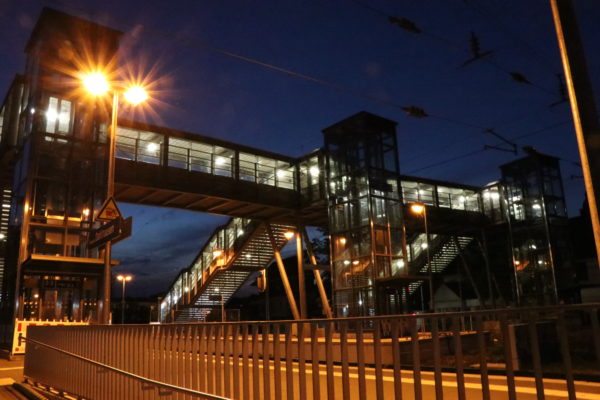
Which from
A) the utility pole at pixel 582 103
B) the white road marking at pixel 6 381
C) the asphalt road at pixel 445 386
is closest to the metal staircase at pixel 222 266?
the white road marking at pixel 6 381

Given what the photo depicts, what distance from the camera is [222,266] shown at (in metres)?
34.5

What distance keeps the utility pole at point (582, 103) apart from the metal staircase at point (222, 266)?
2485 centimetres

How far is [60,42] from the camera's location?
23750mm

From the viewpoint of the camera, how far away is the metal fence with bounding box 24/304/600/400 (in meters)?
4.92

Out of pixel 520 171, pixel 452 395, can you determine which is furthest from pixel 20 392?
pixel 520 171

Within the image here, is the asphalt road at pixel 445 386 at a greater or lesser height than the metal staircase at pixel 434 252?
lesser

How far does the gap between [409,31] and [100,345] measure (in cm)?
947

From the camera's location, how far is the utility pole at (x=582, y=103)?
23.2 feet

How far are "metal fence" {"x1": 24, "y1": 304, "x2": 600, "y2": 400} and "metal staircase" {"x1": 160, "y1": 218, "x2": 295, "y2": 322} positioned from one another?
69.3 ft

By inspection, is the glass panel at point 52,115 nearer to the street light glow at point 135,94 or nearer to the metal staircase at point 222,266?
the street light glow at point 135,94

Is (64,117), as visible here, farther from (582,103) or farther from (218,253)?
(582,103)

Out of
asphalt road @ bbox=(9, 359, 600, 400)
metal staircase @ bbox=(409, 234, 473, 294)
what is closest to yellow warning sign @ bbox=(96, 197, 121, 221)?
asphalt road @ bbox=(9, 359, 600, 400)

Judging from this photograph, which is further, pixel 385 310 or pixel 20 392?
pixel 385 310

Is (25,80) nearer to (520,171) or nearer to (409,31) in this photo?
(409,31)
